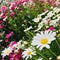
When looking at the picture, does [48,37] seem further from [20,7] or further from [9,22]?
[20,7]

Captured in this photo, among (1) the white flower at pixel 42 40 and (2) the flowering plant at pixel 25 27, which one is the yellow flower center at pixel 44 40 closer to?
(1) the white flower at pixel 42 40

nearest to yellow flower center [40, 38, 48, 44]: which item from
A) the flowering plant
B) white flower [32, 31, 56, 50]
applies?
white flower [32, 31, 56, 50]

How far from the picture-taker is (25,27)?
9.89 feet

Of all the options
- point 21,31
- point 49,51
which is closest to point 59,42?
point 49,51

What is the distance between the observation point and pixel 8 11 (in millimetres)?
3502

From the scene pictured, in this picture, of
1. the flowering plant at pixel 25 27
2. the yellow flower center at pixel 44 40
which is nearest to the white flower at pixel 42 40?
the yellow flower center at pixel 44 40

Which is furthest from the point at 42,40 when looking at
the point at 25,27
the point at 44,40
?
the point at 25,27

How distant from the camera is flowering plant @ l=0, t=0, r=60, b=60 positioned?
2061 millimetres

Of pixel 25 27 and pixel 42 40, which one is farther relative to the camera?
pixel 25 27

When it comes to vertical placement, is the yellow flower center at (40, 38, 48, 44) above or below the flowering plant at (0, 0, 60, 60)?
below

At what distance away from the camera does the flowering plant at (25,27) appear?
2.06 metres

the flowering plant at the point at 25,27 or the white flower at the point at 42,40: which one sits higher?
the flowering plant at the point at 25,27

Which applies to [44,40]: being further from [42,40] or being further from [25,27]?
[25,27]

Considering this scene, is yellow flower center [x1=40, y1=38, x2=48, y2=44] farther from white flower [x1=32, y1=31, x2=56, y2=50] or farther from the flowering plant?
the flowering plant
